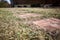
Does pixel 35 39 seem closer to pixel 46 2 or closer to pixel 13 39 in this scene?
pixel 13 39

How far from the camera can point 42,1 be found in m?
5.41

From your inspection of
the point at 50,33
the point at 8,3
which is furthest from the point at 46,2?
the point at 50,33

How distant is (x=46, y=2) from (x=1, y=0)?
2156 mm

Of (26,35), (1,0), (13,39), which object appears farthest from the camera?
(1,0)

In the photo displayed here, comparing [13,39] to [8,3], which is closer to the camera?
[13,39]

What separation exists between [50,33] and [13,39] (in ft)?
1.39

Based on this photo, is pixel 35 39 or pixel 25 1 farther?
pixel 25 1

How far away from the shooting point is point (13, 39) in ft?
3.62

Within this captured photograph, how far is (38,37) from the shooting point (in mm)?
1170

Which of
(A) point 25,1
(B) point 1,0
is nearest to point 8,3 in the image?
(B) point 1,0

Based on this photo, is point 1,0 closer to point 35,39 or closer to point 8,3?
point 8,3

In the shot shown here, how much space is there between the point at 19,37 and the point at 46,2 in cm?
450

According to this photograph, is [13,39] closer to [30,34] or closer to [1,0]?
[30,34]

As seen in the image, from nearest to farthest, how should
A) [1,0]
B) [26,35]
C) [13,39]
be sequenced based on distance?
[13,39] < [26,35] < [1,0]
